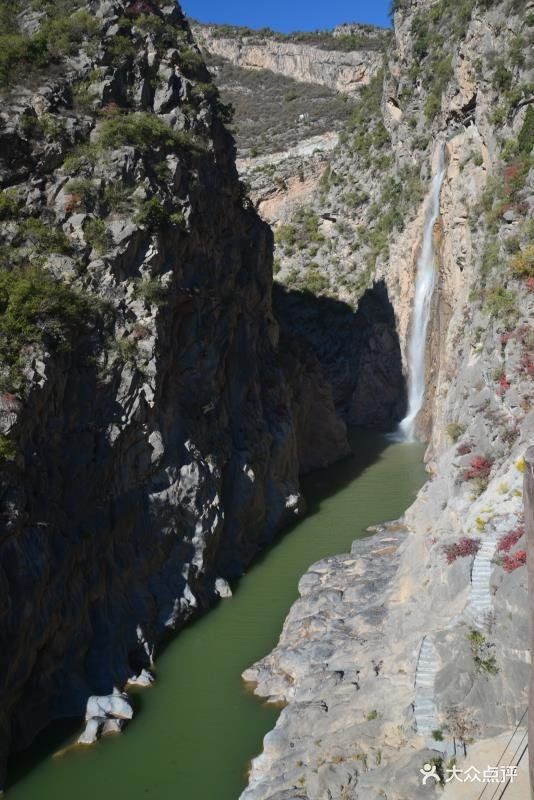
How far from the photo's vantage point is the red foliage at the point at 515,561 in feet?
37.5

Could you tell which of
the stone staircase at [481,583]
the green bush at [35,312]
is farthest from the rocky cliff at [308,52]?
the stone staircase at [481,583]

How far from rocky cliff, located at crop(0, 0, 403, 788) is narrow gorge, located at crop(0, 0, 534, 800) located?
0.25 feet

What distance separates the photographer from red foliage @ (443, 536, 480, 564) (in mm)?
13359

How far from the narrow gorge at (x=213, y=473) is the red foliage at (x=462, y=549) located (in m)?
0.11

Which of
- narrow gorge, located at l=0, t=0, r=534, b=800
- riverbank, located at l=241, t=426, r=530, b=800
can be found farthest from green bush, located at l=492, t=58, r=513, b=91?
riverbank, located at l=241, t=426, r=530, b=800

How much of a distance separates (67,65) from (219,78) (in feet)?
209

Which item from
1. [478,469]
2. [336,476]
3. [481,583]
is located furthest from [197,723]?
[336,476]

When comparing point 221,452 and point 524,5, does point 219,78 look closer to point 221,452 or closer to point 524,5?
point 524,5

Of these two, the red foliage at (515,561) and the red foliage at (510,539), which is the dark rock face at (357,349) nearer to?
the red foliage at (510,539)

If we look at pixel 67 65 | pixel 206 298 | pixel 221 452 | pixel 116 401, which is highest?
pixel 67 65

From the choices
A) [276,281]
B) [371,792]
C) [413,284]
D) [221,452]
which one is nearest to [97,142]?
[221,452]

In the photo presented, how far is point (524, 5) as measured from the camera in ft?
85.5

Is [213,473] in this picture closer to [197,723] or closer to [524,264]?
[197,723]

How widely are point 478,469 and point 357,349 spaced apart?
87.1ft
